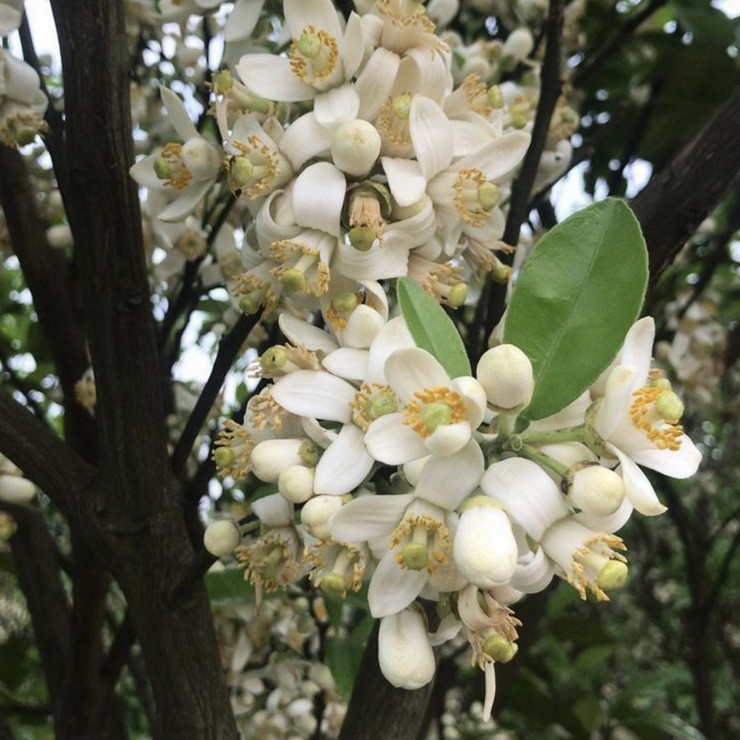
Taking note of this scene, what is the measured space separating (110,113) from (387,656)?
0.39 meters

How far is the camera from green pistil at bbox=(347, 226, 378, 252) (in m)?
0.48

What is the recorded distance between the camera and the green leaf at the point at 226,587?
95 centimetres

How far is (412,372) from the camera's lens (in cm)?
40

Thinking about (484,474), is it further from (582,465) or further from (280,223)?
(280,223)

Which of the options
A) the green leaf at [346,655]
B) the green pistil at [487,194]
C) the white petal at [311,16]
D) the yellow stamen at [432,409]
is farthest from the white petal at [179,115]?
the green leaf at [346,655]

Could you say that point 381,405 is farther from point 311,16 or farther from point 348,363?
point 311,16

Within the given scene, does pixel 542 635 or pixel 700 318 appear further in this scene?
pixel 542 635

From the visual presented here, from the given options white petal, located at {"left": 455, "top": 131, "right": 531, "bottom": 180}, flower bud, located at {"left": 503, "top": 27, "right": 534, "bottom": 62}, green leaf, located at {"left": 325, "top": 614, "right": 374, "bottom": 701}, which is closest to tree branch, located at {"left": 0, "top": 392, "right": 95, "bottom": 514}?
white petal, located at {"left": 455, "top": 131, "right": 531, "bottom": 180}

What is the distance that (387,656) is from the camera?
458 millimetres

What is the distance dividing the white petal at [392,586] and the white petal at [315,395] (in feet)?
0.27

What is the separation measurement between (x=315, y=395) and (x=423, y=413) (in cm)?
10

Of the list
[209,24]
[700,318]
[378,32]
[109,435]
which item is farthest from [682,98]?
[109,435]

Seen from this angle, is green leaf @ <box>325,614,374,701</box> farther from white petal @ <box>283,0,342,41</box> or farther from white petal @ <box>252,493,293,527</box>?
white petal @ <box>283,0,342,41</box>

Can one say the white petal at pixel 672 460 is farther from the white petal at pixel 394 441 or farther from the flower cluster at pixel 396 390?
the white petal at pixel 394 441
